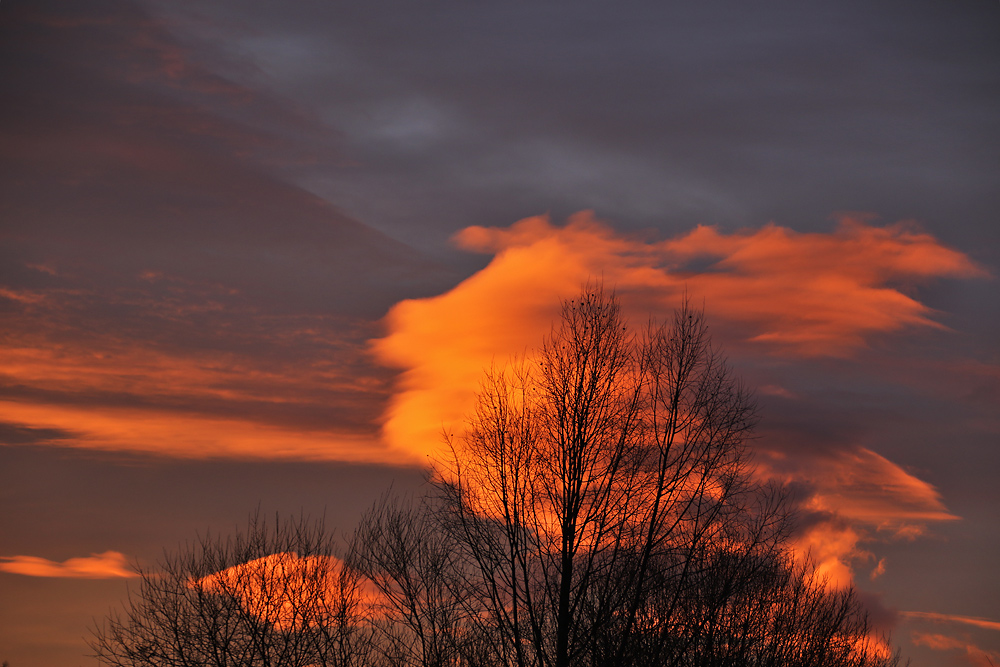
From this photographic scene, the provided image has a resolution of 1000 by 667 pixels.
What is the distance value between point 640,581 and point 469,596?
185 inches

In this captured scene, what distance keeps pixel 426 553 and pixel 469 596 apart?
5696 mm

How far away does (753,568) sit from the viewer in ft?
78.5

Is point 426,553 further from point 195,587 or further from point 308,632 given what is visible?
point 195,587

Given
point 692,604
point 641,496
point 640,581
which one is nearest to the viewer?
point 640,581

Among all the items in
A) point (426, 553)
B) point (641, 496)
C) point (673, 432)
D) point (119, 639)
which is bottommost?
point (119, 639)

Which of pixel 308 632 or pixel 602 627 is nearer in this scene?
pixel 602 627

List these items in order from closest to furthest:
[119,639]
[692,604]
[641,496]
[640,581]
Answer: [640,581] < [641,496] < [692,604] < [119,639]

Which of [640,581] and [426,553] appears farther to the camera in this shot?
[426,553]

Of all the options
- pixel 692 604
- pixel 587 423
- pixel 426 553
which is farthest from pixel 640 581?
pixel 426 553

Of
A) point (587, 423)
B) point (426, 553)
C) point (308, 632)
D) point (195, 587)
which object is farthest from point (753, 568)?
point (195, 587)

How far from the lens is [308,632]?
28.0m

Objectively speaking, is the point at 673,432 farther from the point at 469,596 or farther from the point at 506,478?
the point at 469,596

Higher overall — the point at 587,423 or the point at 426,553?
the point at 587,423

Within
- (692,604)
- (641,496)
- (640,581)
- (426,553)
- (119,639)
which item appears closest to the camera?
(640,581)
